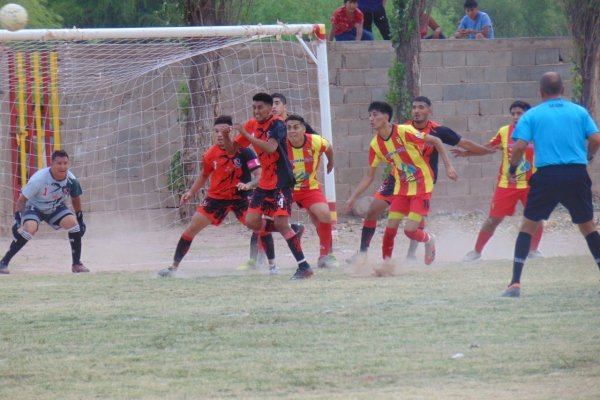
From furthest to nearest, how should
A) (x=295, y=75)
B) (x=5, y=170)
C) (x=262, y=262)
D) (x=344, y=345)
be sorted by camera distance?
(x=295, y=75) < (x=5, y=170) < (x=262, y=262) < (x=344, y=345)

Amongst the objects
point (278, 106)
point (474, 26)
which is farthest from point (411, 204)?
point (474, 26)

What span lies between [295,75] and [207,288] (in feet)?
23.7

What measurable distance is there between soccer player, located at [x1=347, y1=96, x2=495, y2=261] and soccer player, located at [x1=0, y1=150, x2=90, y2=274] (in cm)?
327

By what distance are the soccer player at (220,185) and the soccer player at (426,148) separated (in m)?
1.14

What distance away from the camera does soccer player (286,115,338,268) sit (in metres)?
11.9

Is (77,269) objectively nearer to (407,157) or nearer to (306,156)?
(306,156)

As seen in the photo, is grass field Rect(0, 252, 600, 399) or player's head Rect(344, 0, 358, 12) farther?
player's head Rect(344, 0, 358, 12)

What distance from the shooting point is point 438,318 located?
792 cm

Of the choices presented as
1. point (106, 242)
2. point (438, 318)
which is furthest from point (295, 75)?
point (438, 318)

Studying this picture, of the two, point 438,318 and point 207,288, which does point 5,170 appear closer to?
point 207,288

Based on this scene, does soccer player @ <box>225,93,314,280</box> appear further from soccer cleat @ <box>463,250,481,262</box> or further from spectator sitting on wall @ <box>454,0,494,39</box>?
spectator sitting on wall @ <box>454,0,494,39</box>

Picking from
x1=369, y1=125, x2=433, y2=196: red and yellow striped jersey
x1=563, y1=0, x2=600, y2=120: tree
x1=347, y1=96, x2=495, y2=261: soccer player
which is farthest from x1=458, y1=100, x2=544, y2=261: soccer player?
x1=563, y1=0, x2=600, y2=120: tree

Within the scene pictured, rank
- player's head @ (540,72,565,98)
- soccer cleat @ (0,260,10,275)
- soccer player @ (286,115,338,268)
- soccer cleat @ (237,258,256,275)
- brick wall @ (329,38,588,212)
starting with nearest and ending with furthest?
player's head @ (540,72,565,98)
soccer player @ (286,115,338,268)
soccer cleat @ (237,258,256,275)
soccer cleat @ (0,260,10,275)
brick wall @ (329,38,588,212)

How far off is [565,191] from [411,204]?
3.29 meters
